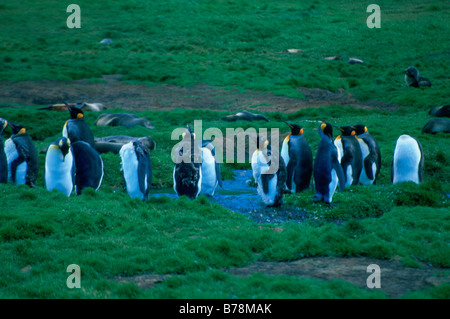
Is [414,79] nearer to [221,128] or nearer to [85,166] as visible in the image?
[221,128]

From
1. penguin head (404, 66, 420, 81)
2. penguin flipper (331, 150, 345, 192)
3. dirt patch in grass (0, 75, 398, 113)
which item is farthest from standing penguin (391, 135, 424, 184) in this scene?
penguin head (404, 66, 420, 81)

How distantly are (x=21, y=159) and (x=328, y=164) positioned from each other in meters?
5.01

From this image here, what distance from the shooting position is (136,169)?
26.7 ft

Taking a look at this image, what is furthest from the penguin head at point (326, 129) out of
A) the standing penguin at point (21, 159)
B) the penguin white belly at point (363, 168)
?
the standing penguin at point (21, 159)

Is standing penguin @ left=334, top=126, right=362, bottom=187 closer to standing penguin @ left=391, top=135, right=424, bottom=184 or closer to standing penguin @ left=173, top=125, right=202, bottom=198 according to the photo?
standing penguin @ left=391, top=135, right=424, bottom=184

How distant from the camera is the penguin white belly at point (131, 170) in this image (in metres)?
8.14

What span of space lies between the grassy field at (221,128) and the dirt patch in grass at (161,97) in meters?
0.75

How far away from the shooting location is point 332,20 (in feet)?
111

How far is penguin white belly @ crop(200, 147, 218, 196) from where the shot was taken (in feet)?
29.8

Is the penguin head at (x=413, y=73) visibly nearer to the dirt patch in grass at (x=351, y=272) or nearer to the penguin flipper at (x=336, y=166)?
the penguin flipper at (x=336, y=166)

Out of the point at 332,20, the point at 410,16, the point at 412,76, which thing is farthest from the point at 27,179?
the point at 410,16

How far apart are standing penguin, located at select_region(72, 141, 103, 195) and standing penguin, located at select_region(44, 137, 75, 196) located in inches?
3.8

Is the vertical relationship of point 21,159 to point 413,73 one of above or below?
below

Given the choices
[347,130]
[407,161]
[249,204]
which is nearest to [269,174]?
[249,204]
